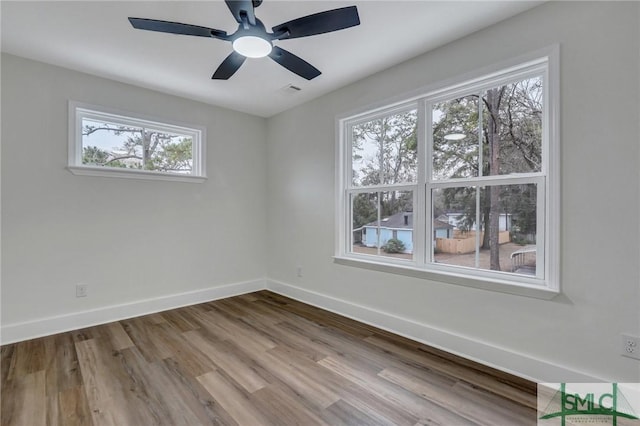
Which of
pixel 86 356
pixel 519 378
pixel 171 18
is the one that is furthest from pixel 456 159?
pixel 86 356

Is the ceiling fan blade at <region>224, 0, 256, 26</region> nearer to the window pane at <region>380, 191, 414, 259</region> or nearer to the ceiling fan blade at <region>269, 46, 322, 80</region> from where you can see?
the ceiling fan blade at <region>269, 46, 322, 80</region>

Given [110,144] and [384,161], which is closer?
[384,161]

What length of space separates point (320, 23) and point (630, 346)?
2.55 metres

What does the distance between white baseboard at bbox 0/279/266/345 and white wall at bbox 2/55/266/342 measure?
10mm

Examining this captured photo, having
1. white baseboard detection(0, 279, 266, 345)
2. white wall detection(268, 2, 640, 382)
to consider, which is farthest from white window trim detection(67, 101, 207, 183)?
white wall detection(268, 2, 640, 382)

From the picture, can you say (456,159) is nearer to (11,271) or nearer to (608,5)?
(608,5)

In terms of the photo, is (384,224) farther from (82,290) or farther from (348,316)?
(82,290)

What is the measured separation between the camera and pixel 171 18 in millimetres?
2201

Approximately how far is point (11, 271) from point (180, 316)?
4.88 ft

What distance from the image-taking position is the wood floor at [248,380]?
174cm

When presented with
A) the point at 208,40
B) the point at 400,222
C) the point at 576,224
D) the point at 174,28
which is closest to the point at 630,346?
the point at 576,224

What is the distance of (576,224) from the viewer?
6.31ft

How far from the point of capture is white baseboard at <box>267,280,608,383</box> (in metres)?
1.99

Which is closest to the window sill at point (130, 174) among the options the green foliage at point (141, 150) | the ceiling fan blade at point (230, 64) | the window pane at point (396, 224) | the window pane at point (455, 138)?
the green foliage at point (141, 150)
